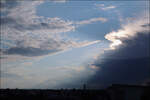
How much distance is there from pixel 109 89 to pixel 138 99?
4726 millimetres

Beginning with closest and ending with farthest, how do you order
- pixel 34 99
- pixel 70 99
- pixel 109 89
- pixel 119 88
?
pixel 119 88 < pixel 109 89 < pixel 70 99 < pixel 34 99

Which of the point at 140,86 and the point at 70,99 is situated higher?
the point at 140,86

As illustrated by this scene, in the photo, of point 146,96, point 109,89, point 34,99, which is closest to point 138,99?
point 146,96

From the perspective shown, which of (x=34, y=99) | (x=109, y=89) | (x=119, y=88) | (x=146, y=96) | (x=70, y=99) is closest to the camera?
(x=146, y=96)

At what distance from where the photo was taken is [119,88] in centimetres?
2519

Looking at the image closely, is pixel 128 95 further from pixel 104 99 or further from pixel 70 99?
pixel 70 99

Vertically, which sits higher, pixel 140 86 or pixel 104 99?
pixel 140 86

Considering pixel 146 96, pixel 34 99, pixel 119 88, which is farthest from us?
pixel 34 99

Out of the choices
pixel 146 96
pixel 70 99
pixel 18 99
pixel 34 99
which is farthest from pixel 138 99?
pixel 18 99

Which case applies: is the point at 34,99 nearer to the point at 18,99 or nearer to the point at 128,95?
the point at 18,99

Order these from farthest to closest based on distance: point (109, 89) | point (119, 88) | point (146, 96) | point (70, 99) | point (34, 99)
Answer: point (34, 99) → point (70, 99) → point (109, 89) → point (119, 88) → point (146, 96)

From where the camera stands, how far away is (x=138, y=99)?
24.4m

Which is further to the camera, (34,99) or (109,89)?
(34,99)

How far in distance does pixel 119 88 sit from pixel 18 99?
17.9 meters
